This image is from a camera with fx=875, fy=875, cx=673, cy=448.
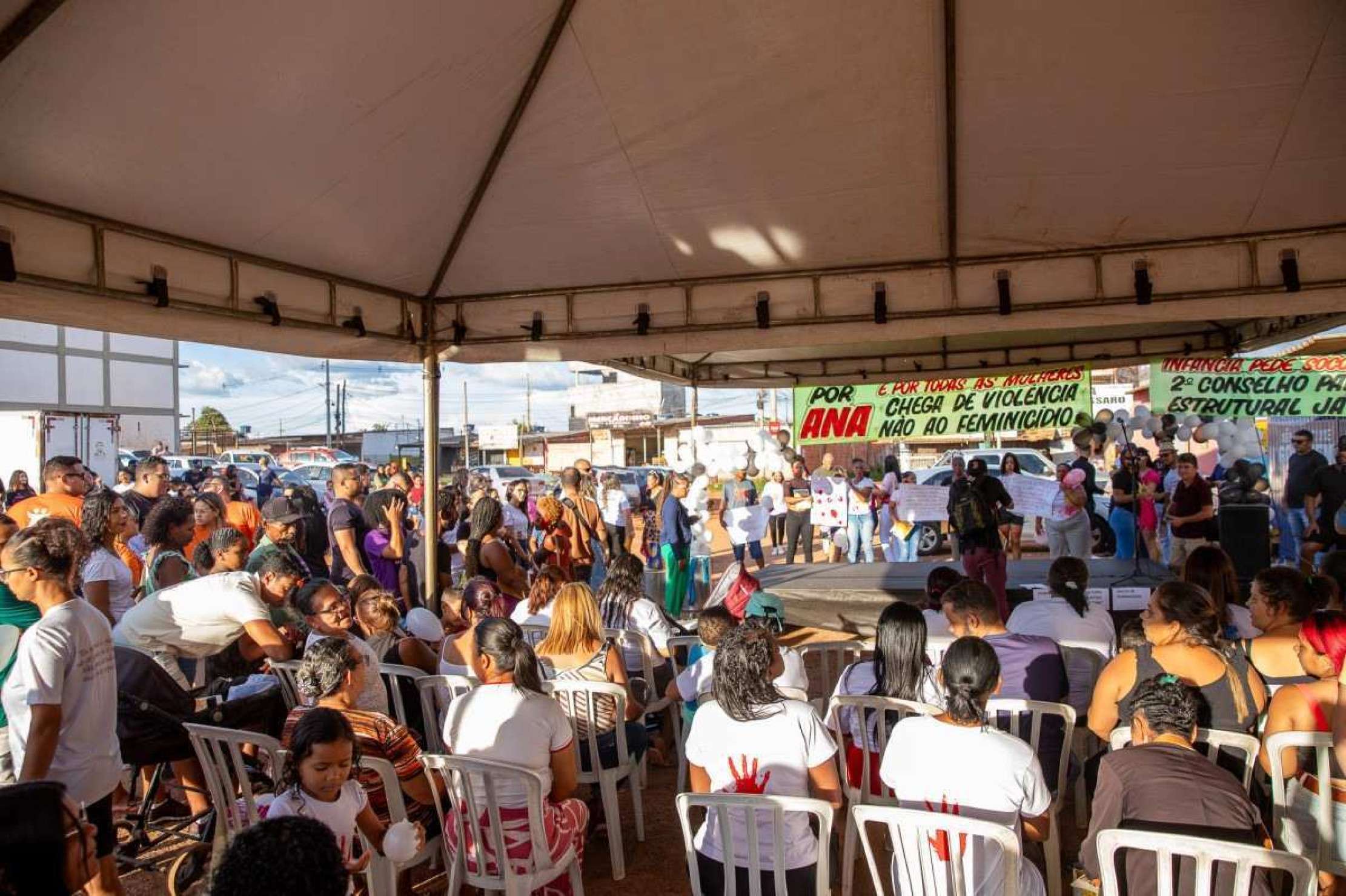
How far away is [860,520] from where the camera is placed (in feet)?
35.8

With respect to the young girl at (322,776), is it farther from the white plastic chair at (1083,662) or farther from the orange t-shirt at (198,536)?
the orange t-shirt at (198,536)

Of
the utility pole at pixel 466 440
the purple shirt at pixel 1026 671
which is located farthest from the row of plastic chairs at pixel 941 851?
the utility pole at pixel 466 440

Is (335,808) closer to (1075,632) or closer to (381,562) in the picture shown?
(1075,632)

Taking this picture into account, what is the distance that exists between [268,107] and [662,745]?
3.76 metres

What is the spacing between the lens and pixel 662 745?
4.99 m

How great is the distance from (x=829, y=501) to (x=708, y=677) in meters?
7.56

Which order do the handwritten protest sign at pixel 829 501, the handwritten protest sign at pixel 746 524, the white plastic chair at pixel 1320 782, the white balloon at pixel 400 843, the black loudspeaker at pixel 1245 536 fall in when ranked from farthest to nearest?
the handwritten protest sign at pixel 829 501, the handwritten protest sign at pixel 746 524, the black loudspeaker at pixel 1245 536, the white plastic chair at pixel 1320 782, the white balloon at pixel 400 843

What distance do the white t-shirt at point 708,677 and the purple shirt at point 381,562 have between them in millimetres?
3455

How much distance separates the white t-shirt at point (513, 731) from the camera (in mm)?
2936

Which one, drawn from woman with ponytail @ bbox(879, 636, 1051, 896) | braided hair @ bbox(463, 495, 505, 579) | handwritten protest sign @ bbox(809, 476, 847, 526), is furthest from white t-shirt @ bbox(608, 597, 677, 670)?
handwritten protest sign @ bbox(809, 476, 847, 526)

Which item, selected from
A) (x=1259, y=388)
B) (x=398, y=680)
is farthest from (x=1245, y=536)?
(x=398, y=680)

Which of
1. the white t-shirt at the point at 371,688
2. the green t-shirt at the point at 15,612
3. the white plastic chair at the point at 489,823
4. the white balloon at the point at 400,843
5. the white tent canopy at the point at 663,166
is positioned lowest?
the white plastic chair at the point at 489,823

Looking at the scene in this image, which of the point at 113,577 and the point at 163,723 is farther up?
the point at 113,577

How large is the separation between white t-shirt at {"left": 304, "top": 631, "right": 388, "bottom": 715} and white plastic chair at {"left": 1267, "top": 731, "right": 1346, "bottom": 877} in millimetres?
2990
